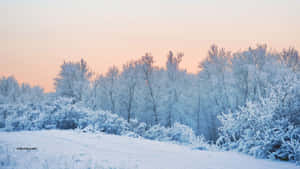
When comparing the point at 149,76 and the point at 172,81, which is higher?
the point at 149,76

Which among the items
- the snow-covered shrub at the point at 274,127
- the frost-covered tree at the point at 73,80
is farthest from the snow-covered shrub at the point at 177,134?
the frost-covered tree at the point at 73,80

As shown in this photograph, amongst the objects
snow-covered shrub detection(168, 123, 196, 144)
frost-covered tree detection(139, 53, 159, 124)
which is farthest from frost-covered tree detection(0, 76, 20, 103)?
snow-covered shrub detection(168, 123, 196, 144)

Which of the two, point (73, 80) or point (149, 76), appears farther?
point (73, 80)

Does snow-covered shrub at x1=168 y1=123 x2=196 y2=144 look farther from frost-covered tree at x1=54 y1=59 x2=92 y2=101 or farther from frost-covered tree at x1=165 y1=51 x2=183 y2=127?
frost-covered tree at x1=54 y1=59 x2=92 y2=101

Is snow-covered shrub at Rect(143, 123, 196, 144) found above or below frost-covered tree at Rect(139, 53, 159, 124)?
below

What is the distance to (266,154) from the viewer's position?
5691mm

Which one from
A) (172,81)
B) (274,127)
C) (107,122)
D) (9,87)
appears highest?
(172,81)

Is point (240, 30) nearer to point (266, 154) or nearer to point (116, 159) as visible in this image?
point (266, 154)

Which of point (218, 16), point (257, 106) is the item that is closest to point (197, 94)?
point (218, 16)

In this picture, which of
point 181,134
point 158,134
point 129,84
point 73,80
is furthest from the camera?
point 129,84

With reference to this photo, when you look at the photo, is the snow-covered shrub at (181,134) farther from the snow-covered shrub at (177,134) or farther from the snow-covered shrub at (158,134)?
the snow-covered shrub at (158,134)

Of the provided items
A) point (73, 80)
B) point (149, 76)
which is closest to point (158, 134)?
point (149, 76)

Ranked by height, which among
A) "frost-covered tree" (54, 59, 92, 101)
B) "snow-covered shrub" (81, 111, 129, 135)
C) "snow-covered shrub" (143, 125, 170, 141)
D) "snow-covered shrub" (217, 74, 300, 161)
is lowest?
"snow-covered shrub" (143, 125, 170, 141)

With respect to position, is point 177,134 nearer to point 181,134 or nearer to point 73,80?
point 181,134
